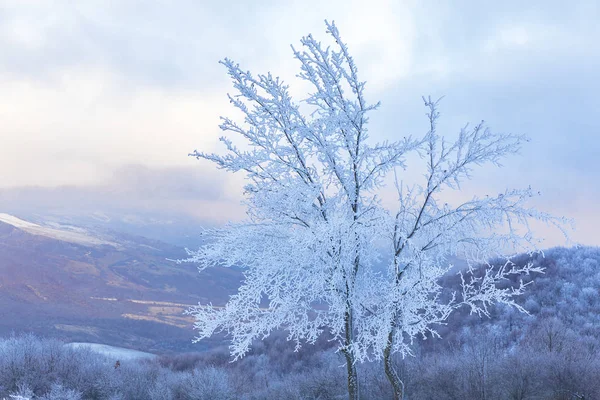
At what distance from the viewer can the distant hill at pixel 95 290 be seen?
107 metres

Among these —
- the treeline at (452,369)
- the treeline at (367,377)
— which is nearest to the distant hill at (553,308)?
the treeline at (452,369)

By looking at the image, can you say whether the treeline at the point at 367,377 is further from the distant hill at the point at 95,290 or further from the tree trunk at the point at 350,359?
the distant hill at the point at 95,290

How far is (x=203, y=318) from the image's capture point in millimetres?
10461

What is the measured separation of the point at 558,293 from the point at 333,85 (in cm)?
3273

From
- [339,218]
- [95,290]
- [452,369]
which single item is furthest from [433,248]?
[95,290]

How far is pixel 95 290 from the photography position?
137m

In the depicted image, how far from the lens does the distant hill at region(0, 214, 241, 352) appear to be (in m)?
107

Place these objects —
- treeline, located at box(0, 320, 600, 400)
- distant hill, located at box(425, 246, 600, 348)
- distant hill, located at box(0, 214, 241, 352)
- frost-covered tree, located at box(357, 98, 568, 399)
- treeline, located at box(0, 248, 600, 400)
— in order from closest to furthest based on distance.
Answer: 1. frost-covered tree, located at box(357, 98, 568, 399)
2. treeline, located at box(0, 320, 600, 400)
3. treeline, located at box(0, 248, 600, 400)
4. distant hill, located at box(425, 246, 600, 348)
5. distant hill, located at box(0, 214, 241, 352)

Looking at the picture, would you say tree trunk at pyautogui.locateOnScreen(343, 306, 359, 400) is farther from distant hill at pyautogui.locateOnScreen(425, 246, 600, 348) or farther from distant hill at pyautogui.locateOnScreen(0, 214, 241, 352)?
distant hill at pyautogui.locateOnScreen(0, 214, 241, 352)

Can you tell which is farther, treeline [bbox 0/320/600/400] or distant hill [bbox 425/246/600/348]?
distant hill [bbox 425/246/600/348]

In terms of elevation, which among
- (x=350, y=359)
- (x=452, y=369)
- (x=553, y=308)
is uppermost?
(x=553, y=308)

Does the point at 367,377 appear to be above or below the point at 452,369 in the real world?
below

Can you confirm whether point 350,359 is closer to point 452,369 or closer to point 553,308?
point 452,369

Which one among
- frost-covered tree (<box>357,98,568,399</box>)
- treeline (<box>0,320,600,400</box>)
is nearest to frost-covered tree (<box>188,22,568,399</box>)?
frost-covered tree (<box>357,98,568,399</box>)
